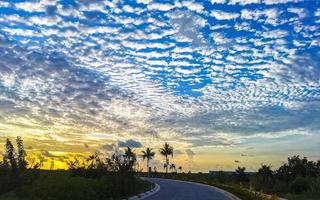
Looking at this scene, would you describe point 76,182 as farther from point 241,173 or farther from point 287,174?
point 241,173

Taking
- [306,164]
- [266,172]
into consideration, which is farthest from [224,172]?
[306,164]

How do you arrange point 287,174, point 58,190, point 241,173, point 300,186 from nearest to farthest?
1. point 58,190
2. point 300,186
3. point 287,174
4. point 241,173

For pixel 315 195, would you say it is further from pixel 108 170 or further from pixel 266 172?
pixel 266 172

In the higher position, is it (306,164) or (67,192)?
(306,164)

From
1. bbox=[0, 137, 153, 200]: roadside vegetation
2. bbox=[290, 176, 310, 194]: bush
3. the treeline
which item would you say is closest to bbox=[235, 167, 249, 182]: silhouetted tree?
the treeline

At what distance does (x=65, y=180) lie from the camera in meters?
23.4

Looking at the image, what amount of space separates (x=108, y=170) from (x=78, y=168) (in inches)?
99.4

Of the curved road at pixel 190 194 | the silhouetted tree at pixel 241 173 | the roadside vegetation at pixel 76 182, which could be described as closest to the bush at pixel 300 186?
the roadside vegetation at pixel 76 182

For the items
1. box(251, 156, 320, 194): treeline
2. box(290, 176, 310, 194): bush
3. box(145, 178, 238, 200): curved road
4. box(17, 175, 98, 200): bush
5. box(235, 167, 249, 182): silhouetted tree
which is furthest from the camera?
box(235, 167, 249, 182): silhouetted tree

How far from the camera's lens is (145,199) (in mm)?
26578

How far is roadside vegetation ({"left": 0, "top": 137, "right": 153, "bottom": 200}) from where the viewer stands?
22562 mm

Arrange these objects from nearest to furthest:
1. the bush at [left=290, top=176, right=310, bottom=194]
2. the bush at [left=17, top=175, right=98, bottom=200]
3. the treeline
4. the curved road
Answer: the bush at [left=17, top=175, right=98, bottom=200] < the curved road < the bush at [left=290, top=176, right=310, bottom=194] < the treeline

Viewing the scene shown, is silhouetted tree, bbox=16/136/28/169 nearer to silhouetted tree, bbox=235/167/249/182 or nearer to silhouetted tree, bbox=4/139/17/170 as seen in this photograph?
silhouetted tree, bbox=4/139/17/170

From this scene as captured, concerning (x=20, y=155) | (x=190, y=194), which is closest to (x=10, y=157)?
(x=20, y=155)
